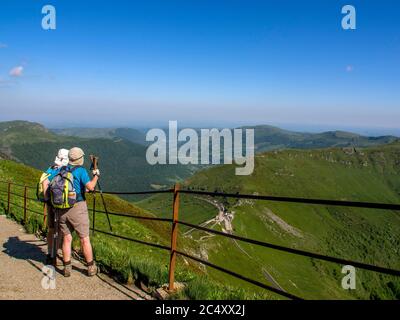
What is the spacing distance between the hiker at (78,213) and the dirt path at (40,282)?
41 cm

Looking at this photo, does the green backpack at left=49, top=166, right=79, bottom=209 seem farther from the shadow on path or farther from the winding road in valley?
the winding road in valley

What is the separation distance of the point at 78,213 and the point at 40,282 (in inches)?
63.2

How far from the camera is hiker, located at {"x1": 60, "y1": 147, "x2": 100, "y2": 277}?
8227 millimetres

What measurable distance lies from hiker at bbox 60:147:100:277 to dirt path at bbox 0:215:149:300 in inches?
16.3

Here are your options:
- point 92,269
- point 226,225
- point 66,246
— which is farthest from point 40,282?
point 226,225

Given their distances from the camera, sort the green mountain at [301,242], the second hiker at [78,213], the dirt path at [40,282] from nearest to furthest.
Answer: the dirt path at [40,282]
the second hiker at [78,213]
the green mountain at [301,242]

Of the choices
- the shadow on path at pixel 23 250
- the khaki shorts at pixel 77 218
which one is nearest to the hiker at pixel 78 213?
the khaki shorts at pixel 77 218

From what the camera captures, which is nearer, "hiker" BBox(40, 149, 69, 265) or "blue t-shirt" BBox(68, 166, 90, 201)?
"blue t-shirt" BBox(68, 166, 90, 201)

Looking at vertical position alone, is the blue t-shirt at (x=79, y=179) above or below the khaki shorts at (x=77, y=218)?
above

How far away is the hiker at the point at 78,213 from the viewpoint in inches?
324

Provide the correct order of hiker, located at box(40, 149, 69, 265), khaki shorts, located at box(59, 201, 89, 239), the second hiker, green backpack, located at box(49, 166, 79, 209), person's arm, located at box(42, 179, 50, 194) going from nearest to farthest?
green backpack, located at box(49, 166, 79, 209)
the second hiker
khaki shorts, located at box(59, 201, 89, 239)
hiker, located at box(40, 149, 69, 265)
person's arm, located at box(42, 179, 50, 194)

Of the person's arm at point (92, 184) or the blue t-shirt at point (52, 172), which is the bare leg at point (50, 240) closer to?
the blue t-shirt at point (52, 172)

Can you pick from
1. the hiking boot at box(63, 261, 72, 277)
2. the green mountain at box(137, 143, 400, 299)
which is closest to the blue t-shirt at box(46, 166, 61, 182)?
the hiking boot at box(63, 261, 72, 277)
